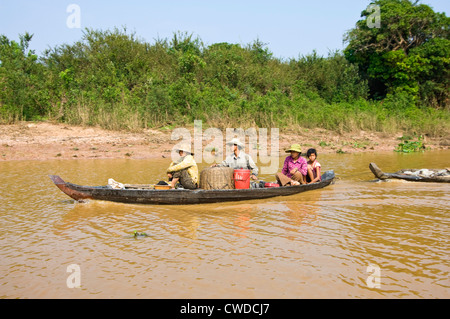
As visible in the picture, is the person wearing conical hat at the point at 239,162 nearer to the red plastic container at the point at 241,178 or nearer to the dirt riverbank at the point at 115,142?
the red plastic container at the point at 241,178

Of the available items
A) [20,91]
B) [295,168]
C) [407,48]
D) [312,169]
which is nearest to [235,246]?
[295,168]

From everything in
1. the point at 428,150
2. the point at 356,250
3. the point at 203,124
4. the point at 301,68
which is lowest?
the point at 356,250

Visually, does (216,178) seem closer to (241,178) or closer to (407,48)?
(241,178)

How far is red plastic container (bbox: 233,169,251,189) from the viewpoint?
7547 mm

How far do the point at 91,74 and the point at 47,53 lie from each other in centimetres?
420

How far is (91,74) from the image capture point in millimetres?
18703

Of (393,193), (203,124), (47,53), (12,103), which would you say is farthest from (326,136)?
(47,53)

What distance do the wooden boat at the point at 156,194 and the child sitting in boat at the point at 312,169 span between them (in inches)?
48.4

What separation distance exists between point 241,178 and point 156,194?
5.08 feet

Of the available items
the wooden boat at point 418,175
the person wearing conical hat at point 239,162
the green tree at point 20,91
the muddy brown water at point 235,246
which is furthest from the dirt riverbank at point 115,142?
the person wearing conical hat at point 239,162

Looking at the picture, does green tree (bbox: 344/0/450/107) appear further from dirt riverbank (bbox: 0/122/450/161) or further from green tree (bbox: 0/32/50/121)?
green tree (bbox: 0/32/50/121)

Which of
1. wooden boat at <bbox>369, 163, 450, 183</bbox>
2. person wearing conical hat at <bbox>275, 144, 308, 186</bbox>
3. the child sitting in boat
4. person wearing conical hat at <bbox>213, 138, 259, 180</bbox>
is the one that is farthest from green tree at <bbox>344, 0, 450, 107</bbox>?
person wearing conical hat at <bbox>213, 138, 259, 180</bbox>

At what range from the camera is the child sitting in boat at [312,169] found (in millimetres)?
8648
